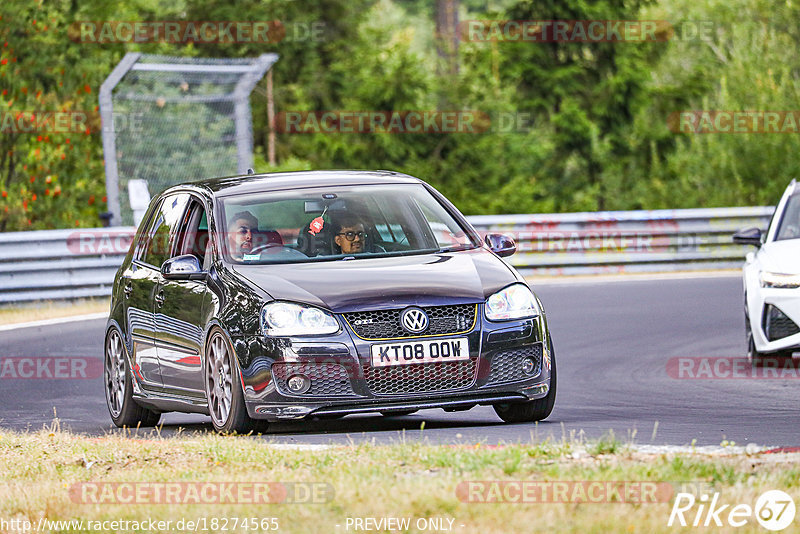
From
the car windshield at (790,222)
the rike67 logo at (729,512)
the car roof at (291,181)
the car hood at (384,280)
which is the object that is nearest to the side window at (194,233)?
the car roof at (291,181)

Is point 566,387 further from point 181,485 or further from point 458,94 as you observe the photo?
point 458,94

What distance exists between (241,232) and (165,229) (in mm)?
1127

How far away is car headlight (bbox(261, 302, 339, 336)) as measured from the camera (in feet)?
29.3

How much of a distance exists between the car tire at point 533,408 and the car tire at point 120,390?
104 inches

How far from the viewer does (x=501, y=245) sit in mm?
10344

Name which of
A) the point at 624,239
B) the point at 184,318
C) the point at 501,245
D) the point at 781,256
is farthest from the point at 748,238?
the point at 624,239

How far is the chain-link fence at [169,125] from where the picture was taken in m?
22.5

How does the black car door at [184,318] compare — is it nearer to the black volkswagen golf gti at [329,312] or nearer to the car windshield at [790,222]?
the black volkswagen golf gti at [329,312]

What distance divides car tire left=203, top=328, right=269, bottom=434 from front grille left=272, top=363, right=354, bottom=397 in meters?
0.28

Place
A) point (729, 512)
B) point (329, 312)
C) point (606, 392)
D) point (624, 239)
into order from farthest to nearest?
point (624, 239) < point (606, 392) < point (329, 312) < point (729, 512)

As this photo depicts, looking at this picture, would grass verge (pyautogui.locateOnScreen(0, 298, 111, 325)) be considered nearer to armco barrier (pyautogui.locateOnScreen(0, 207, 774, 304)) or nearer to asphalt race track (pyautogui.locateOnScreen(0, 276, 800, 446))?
asphalt race track (pyautogui.locateOnScreen(0, 276, 800, 446))

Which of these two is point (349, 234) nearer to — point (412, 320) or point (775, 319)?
point (412, 320)

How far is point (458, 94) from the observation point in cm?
3978

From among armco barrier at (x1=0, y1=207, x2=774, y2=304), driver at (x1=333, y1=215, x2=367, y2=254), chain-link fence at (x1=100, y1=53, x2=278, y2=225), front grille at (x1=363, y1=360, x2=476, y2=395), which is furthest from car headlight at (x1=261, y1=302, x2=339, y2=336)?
armco barrier at (x1=0, y1=207, x2=774, y2=304)
